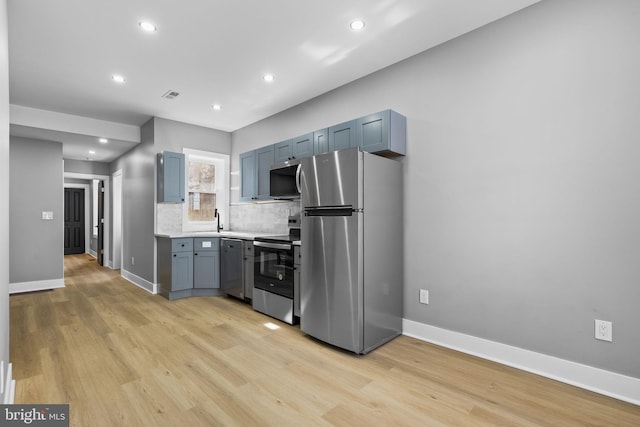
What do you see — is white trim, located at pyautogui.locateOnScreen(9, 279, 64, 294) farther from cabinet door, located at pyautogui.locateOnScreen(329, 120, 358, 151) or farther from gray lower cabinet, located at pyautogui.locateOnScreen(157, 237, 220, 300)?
cabinet door, located at pyautogui.locateOnScreen(329, 120, 358, 151)

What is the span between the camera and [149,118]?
15.9 ft

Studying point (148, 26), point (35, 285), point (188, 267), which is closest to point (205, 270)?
point (188, 267)

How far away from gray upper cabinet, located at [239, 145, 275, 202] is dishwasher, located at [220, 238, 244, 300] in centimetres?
75

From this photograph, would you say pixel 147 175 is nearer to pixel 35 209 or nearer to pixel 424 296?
pixel 35 209

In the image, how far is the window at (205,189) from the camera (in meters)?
5.11

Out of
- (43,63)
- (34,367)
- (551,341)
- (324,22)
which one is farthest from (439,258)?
(43,63)

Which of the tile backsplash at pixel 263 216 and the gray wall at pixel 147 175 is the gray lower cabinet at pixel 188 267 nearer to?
the gray wall at pixel 147 175

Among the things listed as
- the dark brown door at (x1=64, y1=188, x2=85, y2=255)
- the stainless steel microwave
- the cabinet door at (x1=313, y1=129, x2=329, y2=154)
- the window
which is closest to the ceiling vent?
the window

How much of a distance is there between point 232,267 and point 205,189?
1.73 meters

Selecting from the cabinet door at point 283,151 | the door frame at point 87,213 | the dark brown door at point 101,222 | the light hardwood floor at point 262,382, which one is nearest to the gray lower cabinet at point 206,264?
the light hardwood floor at point 262,382

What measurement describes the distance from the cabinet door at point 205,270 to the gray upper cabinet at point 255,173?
39.2 inches

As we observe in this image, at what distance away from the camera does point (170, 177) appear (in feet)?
15.1

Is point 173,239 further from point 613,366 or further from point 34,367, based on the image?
point 613,366

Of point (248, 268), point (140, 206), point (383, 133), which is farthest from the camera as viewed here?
point (140, 206)
